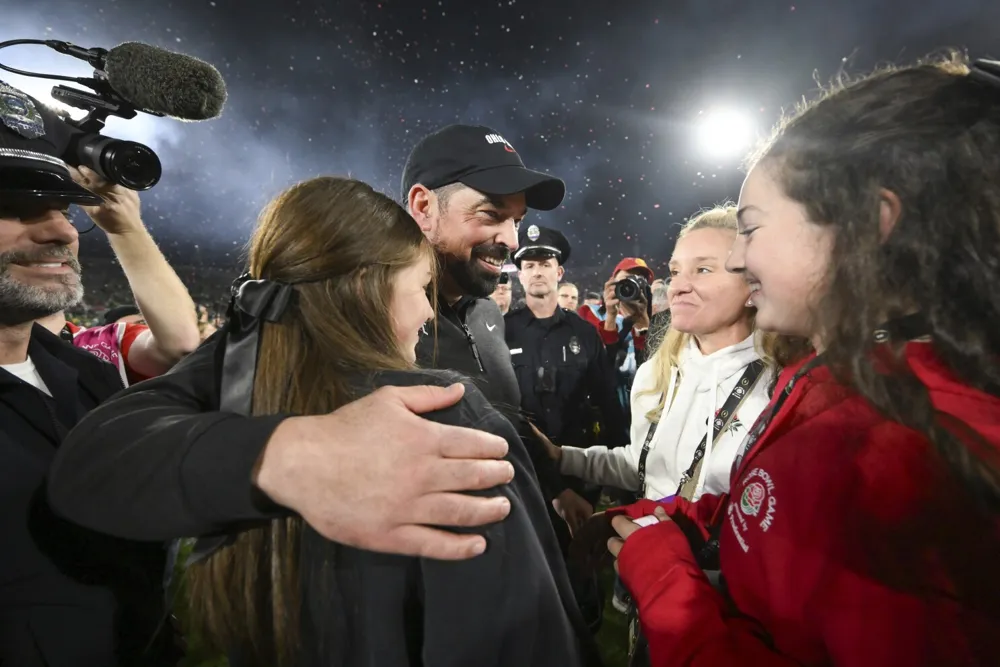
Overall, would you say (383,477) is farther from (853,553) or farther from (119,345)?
(119,345)

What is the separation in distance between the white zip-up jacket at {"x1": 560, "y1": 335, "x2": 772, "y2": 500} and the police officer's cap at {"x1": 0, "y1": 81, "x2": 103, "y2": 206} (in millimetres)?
1902

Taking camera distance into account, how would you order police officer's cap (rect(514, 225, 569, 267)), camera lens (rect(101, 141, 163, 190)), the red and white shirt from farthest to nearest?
police officer's cap (rect(514, 225, 569, 267))
the red and white shirt
camera lens (rect(101, 141, 163, 190))

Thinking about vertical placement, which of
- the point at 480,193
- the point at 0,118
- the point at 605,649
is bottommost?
the point at 605,649

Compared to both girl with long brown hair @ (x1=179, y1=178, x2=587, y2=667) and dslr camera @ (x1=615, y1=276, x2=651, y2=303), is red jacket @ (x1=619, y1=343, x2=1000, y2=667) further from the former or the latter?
dslr camera @ (x1=615, y1=276, x2=651, y2=303)

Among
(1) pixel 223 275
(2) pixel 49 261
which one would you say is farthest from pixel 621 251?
(2) pixel 49 261

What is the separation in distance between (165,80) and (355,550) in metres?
1.23

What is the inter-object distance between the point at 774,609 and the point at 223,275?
47.6 m

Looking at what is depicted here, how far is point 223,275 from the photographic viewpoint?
1619 inches

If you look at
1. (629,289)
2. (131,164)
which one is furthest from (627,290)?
(131,164)

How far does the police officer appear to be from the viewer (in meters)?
3.60

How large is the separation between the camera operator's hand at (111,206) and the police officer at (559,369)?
249 cm

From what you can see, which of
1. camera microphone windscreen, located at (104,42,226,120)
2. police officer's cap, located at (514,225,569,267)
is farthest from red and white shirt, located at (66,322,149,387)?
police officer's cap, located at (514,225,569,267)

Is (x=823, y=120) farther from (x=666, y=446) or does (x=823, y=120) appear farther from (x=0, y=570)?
(x=0, y=570)

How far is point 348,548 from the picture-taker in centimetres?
72
